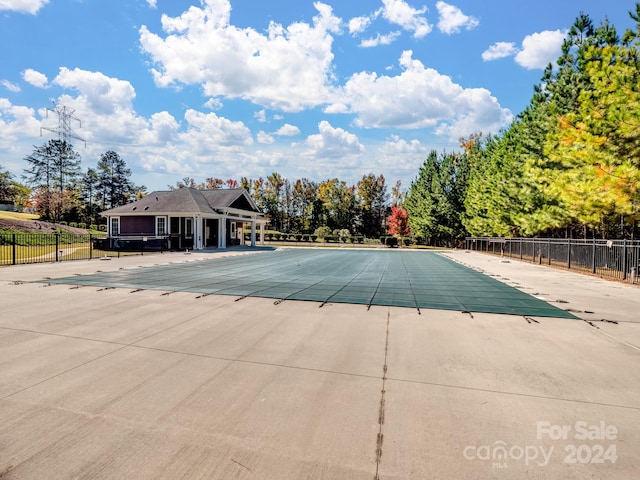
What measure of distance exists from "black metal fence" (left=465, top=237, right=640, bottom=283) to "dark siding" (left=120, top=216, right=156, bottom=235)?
30430mm

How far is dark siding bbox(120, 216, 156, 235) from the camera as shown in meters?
30.8

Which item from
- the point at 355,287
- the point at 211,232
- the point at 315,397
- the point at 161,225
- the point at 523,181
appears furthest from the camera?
the point at 211,232

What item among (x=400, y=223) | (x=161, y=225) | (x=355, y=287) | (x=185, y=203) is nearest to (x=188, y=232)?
(x=161, y=225)

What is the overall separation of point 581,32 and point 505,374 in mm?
24597

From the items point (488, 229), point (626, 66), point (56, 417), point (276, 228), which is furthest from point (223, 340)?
point (276, 228)

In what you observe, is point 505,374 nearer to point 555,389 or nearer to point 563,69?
point 555,389

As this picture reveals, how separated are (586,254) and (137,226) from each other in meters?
33.3

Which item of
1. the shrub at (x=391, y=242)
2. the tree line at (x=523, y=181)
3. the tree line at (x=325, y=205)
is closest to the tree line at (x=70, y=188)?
the tree line at (x=523, y=181)

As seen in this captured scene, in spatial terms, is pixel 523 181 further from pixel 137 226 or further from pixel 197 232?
pixel 137 226

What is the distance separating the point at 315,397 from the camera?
12.0 ft

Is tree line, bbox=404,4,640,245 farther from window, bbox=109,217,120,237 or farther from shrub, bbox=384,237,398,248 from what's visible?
window, bbox=109,217,120,237

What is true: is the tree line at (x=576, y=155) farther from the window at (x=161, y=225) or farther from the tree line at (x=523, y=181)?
the window at (x=161, y=225)

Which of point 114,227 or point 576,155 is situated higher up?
point 576,155

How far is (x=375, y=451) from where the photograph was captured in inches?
109
